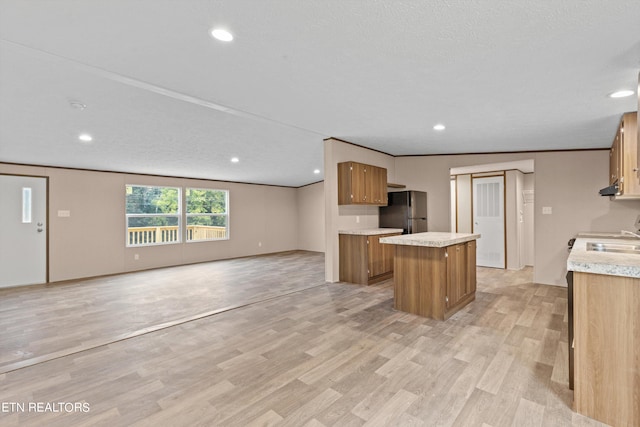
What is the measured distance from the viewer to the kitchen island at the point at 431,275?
10.9 feet

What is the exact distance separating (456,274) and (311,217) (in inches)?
249

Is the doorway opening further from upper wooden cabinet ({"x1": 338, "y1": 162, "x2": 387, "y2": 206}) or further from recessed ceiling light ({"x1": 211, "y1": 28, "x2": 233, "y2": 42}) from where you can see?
recessed ceiling light ({"x1": 211, "y1": 28, "x2": 233, "y2": 42})

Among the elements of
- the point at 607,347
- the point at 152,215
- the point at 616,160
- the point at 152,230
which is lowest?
the point at 607,347

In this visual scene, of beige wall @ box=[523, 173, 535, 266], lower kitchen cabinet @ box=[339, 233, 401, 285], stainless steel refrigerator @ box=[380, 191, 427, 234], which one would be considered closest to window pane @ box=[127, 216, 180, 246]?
lower kitchen cabinet @ box=[339, 233, 401, 285]

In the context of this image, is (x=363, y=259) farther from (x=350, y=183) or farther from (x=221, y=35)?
(x=221, y=35)

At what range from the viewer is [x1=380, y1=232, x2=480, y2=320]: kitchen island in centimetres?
332

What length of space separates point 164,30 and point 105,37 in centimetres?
Answer: 48

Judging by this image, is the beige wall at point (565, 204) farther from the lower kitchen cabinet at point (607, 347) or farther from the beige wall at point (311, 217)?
the beige wall at point (311, 217)

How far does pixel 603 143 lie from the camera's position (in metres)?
4.46

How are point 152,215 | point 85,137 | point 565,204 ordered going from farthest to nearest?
1. point 152,215
2. point 565,204
3. point 85,137

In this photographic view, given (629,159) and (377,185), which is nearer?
(629,159)

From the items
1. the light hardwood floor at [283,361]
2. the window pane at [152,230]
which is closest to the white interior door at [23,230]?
the light hardwood floor at [283,361]

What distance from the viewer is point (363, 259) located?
4.93 metres
